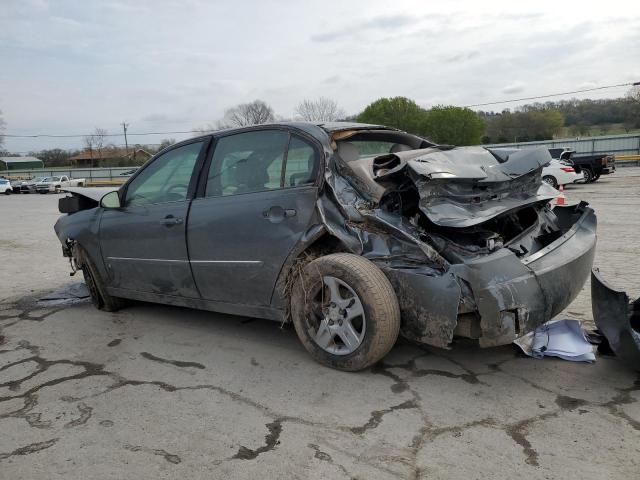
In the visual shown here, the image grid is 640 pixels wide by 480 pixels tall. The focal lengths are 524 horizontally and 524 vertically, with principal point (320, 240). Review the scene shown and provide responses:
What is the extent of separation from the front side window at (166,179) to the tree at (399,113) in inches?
2123

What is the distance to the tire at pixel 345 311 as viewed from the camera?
10.4 feet

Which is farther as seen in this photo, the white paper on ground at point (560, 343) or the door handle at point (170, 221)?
the door handle at point (170, 221)

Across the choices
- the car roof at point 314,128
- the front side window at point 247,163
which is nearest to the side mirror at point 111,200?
the car roof at point 314,128

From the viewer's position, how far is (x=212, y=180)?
4145mm

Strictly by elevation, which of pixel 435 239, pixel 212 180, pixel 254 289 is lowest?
pixel 254 289

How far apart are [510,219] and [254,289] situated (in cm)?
197

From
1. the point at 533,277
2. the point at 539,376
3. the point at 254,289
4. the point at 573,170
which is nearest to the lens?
the point at 533,277

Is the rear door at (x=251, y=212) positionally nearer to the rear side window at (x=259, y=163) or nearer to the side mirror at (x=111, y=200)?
the rear side window at (x=259, y=163)

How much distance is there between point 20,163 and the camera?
72.6 meters

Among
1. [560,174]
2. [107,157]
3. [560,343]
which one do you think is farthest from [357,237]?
[107,157]

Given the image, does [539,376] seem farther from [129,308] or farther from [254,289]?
[129,308]

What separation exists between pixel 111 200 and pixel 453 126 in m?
56.1

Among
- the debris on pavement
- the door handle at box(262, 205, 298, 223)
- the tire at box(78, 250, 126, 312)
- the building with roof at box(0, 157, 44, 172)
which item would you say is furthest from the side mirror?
the building with roof at box(0, 157, 44, 172)

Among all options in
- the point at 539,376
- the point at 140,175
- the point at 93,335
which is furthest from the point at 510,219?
the point at 93,335
